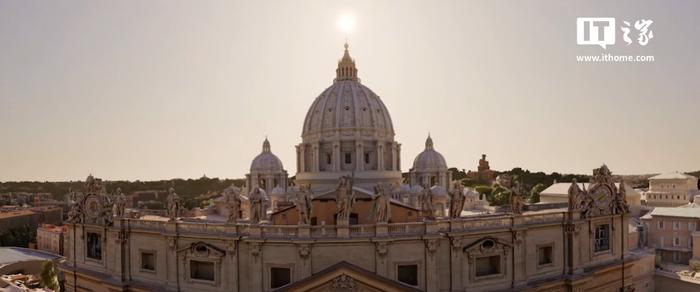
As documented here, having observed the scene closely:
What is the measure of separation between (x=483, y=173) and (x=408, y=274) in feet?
483

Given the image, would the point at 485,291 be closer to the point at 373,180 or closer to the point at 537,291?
the point at 537,291

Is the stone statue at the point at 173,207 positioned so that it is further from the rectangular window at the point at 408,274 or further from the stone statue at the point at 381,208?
the rectangular window at the point at 408,274

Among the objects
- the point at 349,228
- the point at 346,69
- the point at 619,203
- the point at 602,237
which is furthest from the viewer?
the point at 346,69

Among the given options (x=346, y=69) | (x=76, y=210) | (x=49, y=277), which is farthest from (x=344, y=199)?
(x=49, y=277)

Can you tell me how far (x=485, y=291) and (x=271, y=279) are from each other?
46.3ft

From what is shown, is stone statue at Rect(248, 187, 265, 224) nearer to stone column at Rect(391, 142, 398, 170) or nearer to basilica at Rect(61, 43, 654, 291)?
basilica at Rect(61, 43, 654, 291)

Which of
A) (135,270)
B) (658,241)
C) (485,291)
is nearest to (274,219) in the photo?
(135,270)

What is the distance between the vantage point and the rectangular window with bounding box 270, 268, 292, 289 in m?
30.0

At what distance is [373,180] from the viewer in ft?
183

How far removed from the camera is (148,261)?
116 ft

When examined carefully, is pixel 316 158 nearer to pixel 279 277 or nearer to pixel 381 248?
pixel 279 277


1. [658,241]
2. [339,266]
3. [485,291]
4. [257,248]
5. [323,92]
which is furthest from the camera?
[658,241]

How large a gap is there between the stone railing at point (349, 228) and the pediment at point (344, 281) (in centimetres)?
213

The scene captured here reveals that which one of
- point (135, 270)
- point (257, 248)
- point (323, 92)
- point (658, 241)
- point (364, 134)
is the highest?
point (323, 92)
